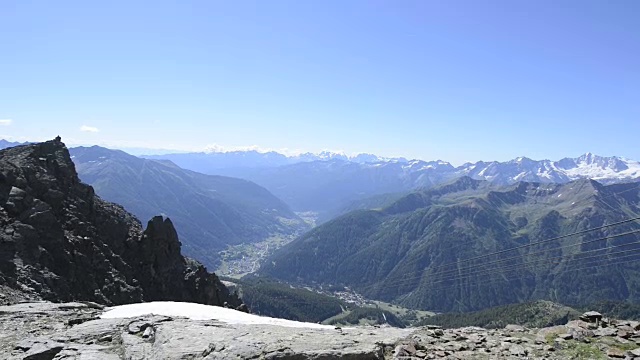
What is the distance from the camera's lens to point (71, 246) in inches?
1980

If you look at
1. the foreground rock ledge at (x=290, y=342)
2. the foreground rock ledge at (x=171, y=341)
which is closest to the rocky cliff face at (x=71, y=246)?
the foreground rock ledge at (x=171, y=341)

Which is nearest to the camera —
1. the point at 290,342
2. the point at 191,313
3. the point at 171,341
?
the point at 290,342

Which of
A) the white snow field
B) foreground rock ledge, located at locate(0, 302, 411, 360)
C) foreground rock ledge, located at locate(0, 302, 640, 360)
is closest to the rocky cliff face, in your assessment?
the white snow field

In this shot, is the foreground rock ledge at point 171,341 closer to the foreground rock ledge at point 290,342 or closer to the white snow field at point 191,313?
the foreground rock ledge at point 290,342

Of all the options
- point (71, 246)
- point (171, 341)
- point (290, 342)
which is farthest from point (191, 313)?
point (71, 246)

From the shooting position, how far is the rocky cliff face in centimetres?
4209

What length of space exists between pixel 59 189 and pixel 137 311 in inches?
1671

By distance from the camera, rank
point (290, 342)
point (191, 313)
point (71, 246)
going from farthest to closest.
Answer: point (71, 246)
point (191, 313)
point (290, 342)

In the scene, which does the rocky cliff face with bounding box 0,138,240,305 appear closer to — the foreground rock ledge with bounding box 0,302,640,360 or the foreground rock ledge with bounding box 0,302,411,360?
the foreground rock ledge with bounding box 0,302,411,360

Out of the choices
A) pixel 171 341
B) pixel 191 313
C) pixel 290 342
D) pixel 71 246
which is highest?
pixel 290 342

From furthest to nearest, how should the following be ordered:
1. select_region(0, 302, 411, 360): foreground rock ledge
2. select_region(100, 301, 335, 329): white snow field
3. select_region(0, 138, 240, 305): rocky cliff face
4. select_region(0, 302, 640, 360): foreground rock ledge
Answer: select_region(0, 138, 240, 305): rocky cliff face → select_region(100, 301, 335, 329): white snow field → select_region(0, 302, 640, 360): foreground rock ledge → select_region(0, 302, 411, 360): foreground rock ledge

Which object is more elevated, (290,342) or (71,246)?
(290,342)

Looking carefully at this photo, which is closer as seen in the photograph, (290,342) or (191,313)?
(290,342)

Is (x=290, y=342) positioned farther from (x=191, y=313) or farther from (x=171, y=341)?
(x=191, y=313)
